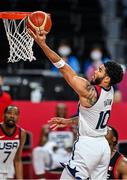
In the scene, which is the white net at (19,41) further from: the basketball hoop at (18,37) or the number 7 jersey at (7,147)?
the number 7 jersey at (7,147)

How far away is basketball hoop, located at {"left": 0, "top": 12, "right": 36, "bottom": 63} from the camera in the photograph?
8.23 meters

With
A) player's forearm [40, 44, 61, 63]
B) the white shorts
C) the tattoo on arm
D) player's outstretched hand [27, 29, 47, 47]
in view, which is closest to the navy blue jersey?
the white shorts

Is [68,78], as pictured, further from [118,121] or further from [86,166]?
[118,121]

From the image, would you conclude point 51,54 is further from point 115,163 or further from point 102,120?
point 115,163

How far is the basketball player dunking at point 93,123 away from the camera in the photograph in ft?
24.6

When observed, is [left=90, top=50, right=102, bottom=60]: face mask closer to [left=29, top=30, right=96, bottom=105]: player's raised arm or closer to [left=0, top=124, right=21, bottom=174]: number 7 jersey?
[left=0, top=124, right=21, bottom=174]: number 7 jersey

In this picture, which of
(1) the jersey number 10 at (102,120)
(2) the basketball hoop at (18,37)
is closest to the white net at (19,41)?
(2) the basketball hoop at (18,37)

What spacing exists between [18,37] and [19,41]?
0.20 ft

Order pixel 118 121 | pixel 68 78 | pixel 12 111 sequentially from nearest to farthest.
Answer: pixel 68 78
pixel 12 111
pixel 118 121

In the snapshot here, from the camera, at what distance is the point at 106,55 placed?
16.5 meters

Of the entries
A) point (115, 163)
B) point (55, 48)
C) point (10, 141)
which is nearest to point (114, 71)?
point (115, 163)

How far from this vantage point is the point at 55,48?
625 inches

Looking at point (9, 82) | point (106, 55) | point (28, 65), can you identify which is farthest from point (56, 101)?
point (106, 55)

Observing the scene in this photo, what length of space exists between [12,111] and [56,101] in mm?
3932
